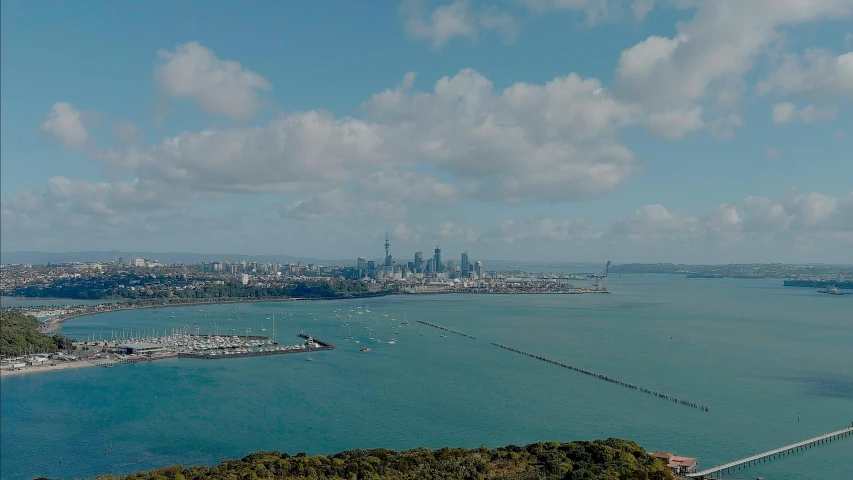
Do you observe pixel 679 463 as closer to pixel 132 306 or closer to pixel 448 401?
pixel 448 401

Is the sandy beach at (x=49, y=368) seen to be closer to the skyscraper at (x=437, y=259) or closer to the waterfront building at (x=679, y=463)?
the waterfront building at (x=679, y=463)

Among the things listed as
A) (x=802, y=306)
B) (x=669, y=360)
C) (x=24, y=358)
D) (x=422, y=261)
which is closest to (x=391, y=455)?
(x=669, y=360)

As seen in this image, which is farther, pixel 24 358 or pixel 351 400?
pixel 24 358

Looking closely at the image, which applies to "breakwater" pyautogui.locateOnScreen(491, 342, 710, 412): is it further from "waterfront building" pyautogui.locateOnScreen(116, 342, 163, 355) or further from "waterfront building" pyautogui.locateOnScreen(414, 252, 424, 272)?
"waterfront building" pyautogui.locateOnScreen(414, 252, 424, 272)

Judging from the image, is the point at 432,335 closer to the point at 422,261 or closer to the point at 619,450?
the point at 619,450

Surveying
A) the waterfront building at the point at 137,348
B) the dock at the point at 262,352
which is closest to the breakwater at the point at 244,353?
the dock at the point at 262,352

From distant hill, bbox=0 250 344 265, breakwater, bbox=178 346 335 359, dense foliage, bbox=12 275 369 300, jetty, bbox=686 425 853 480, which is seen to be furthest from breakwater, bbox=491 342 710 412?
distant hill, bbox=0 250 344 265
